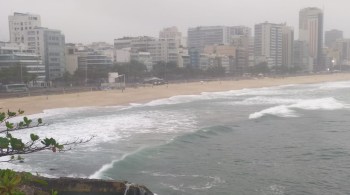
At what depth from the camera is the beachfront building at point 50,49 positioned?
74.9 metres

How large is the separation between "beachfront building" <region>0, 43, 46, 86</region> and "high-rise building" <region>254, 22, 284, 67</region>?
93.1 m

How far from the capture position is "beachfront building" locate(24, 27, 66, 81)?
74.9 metres

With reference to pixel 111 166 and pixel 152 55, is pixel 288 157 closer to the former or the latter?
pixel 111 166

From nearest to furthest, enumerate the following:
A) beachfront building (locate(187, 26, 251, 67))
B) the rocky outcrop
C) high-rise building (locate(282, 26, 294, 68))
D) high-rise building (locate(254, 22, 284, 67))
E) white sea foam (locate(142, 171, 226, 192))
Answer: the rocky outcrop < white sea foam (locate(142, 171, 226, 192)) < high-rise building (locate(254, 22, 284, 67)) < high-rise building (locate(282, 26, 294, 68)) < beachfront building (locate(187, 26, 251, 67))

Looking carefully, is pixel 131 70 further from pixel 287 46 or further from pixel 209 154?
pixel 287 46

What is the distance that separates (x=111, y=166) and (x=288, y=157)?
703 centimetres

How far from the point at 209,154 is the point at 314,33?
183 metres

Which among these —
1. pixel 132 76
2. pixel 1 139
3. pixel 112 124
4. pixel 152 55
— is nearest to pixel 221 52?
pixel 152 55

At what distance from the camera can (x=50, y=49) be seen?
75125 mm

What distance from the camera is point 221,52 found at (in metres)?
130

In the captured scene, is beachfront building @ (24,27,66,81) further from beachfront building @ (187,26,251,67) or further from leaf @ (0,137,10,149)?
beachfront building @ (187,26,251,67)

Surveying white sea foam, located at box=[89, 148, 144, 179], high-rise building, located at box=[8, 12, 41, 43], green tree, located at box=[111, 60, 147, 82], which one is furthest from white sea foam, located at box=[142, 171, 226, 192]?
high-rise building, located at box=[8, 12, 41, 43]

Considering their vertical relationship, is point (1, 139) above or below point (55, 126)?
above

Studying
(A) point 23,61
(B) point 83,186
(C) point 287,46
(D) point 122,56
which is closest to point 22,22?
(D) point 122,56
